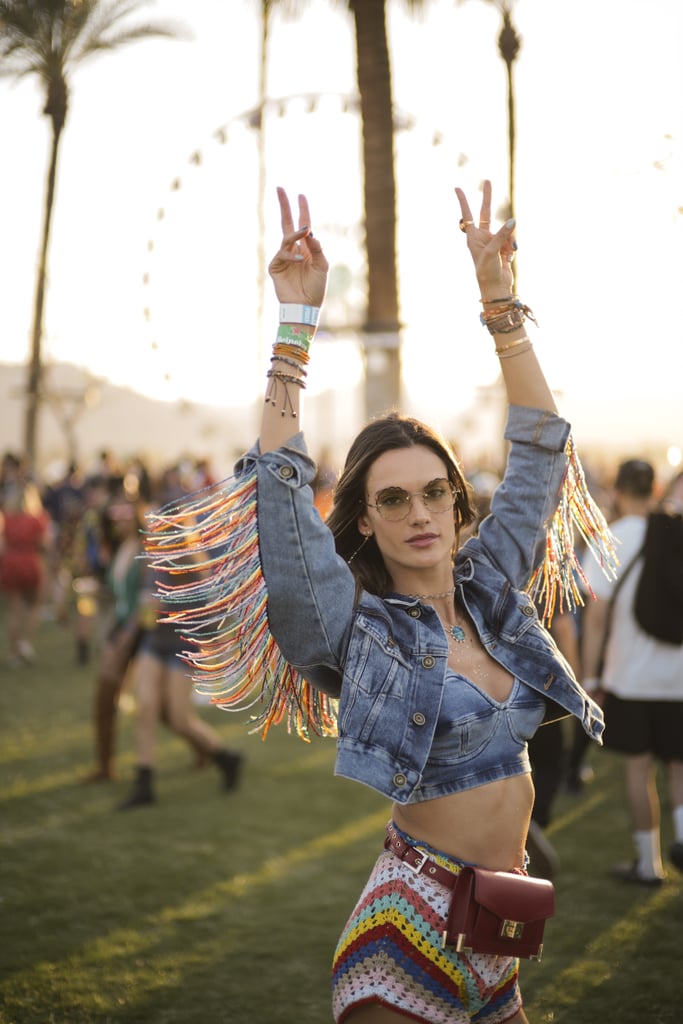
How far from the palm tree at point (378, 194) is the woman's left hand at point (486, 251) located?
21.4ft

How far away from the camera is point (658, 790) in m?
7.63

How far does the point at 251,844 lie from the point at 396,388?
443 cm

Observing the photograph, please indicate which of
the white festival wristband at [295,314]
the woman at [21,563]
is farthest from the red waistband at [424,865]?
the woman at [21,563]

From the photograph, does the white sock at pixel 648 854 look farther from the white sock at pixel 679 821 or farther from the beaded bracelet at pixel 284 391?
the beaded bracelet at pixel 284 391

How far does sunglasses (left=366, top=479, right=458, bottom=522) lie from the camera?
8.07ft

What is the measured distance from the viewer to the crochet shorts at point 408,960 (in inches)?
91.5

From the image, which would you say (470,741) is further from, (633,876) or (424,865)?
(633,876)

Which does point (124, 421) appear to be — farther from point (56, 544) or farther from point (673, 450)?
point (673, 450)

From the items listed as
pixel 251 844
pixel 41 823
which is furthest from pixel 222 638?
pixel 41 823

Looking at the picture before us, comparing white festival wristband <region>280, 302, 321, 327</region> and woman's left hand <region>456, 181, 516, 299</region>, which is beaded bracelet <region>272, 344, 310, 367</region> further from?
woman's left hand <region>456, 181, 516, 299</region>

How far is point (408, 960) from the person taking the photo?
2.32 meters

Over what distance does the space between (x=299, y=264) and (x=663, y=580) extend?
364 cm

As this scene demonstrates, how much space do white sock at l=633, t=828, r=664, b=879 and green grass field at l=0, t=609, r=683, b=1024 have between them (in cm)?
11

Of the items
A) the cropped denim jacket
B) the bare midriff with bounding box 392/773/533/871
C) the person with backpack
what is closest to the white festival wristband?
the cropped denim jacket
